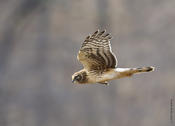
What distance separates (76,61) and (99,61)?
50.6 inches

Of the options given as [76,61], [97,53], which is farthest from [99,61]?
[76,61]

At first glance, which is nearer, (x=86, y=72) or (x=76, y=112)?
(x=86, y=72)

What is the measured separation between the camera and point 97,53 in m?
2.23

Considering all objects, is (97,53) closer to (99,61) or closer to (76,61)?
(99,61)

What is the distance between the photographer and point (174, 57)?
3.43 m

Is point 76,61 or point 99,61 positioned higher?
point 76,61

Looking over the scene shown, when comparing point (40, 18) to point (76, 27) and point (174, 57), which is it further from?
point (174, 57)

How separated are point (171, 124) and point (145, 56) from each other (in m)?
0.53

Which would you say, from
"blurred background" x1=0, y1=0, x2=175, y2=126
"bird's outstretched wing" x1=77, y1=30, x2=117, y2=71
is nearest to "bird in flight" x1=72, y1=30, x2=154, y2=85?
"bird's outstretched wing" x1=77, y1=30, x2=117, y2=71

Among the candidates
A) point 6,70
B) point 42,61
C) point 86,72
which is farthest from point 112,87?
point 86,72

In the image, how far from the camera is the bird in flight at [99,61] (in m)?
Answer: 2.20

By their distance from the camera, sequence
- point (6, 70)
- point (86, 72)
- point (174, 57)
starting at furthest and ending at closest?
1. point (6, 70)
2. point (174, 57)
3. point (86, 72)

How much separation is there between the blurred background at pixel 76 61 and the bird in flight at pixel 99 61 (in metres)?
Result: 1.22

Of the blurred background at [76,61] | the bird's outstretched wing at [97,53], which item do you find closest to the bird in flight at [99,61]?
the bird's outstretched wing at [97,53]
